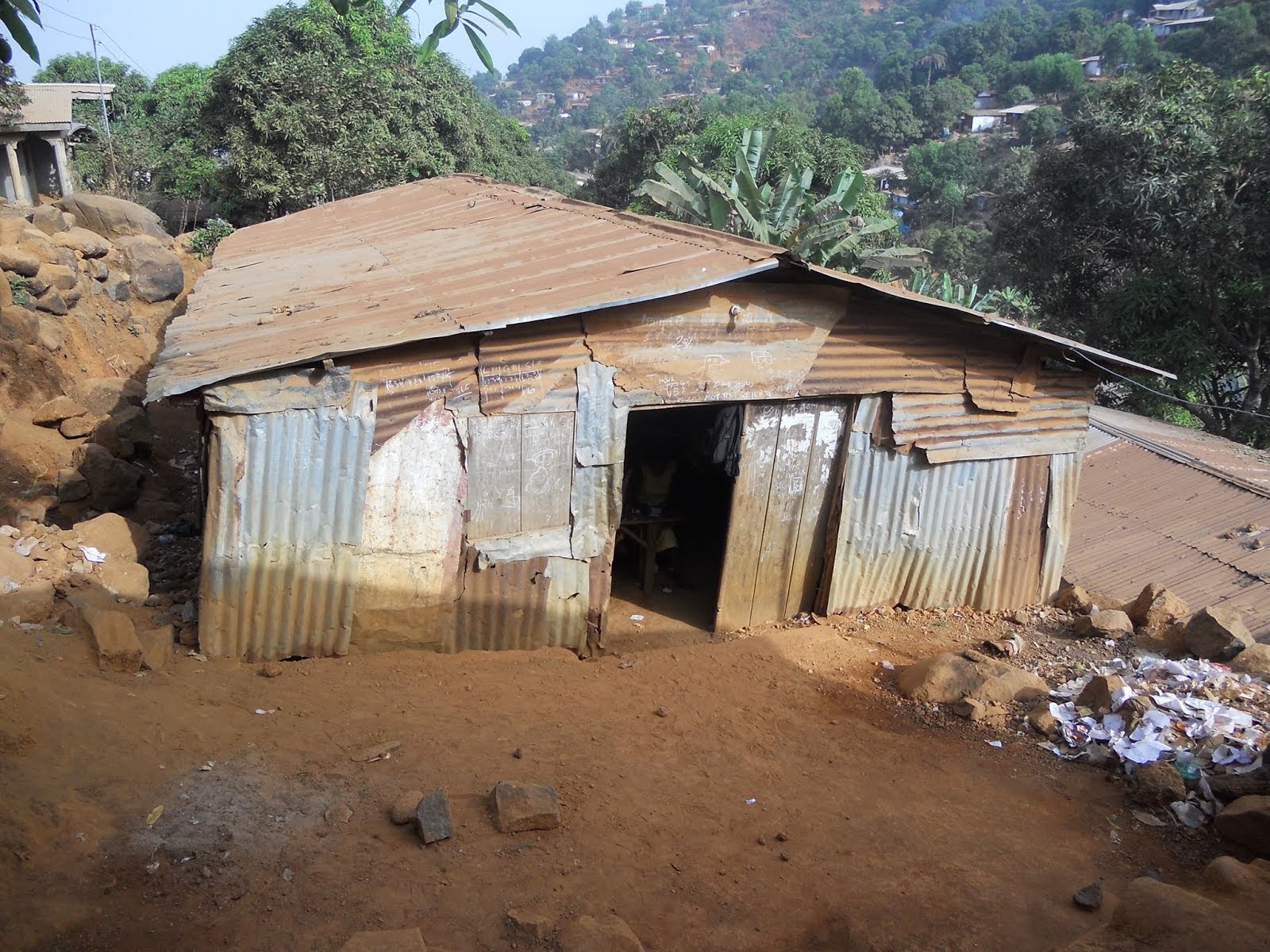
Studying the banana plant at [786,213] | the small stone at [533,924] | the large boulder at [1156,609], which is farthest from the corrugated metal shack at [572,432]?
the banana plant at [786,213]

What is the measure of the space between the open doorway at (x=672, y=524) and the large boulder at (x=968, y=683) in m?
1.74

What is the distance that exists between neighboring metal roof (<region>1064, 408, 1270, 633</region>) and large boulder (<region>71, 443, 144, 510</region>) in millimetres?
9454

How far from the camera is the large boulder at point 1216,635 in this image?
727 centimetres

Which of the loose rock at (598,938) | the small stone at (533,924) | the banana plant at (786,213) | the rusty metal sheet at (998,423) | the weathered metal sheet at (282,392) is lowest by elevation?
the small stone at (533,924)

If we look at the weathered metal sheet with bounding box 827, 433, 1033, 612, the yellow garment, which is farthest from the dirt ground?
the yellow garment

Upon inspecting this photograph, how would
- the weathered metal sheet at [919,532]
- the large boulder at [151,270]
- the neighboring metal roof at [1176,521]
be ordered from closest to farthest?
1. the weathered metal sheet at [919,532]
2. the neighboring metal roof at [1176,521]
3. the large boulder at [151,270]

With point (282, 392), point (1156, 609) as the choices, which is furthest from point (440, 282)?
point (1156, 609)

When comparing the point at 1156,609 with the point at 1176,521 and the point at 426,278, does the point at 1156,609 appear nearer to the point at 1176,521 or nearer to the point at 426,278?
the point at 1176,521

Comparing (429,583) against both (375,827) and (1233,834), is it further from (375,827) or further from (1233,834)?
(1233,834)

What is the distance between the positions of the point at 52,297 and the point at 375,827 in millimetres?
11368

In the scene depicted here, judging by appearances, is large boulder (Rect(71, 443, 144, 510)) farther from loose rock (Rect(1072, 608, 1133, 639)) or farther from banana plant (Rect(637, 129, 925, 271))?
loose rock (Rect(1072, 608, 1133, 639))

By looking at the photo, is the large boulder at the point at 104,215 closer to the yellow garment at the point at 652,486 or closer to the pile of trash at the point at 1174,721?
the yellow garment at the point at 652,486

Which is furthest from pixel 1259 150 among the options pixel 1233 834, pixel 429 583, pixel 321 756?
pixel 321 756

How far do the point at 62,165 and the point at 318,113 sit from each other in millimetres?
9354
